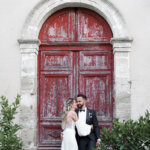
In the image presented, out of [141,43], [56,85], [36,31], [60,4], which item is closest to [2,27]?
[36,31]

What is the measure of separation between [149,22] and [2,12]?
10.3 ft

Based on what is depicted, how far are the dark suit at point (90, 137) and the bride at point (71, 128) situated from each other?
0.13 metres

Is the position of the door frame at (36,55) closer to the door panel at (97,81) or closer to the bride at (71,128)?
the door panel at (97,81)

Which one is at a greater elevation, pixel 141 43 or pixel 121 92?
pixel 141 43

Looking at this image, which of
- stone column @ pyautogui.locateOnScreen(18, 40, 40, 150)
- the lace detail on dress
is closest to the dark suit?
the lace detail on dress

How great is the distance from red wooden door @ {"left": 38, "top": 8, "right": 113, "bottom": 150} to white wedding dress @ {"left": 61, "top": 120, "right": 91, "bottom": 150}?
73 centimetres

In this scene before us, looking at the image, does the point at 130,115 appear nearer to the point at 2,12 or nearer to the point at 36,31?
the point at 36,31

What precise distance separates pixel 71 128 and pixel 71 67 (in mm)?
1432

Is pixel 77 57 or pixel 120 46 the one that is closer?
pixel 120 46

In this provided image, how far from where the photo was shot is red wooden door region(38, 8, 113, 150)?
225 inches

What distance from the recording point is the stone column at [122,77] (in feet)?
17.6

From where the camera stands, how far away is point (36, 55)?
18.7 feet

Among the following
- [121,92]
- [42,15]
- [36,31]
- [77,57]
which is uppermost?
[42,15]

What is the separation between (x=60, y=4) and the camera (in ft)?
18.7
